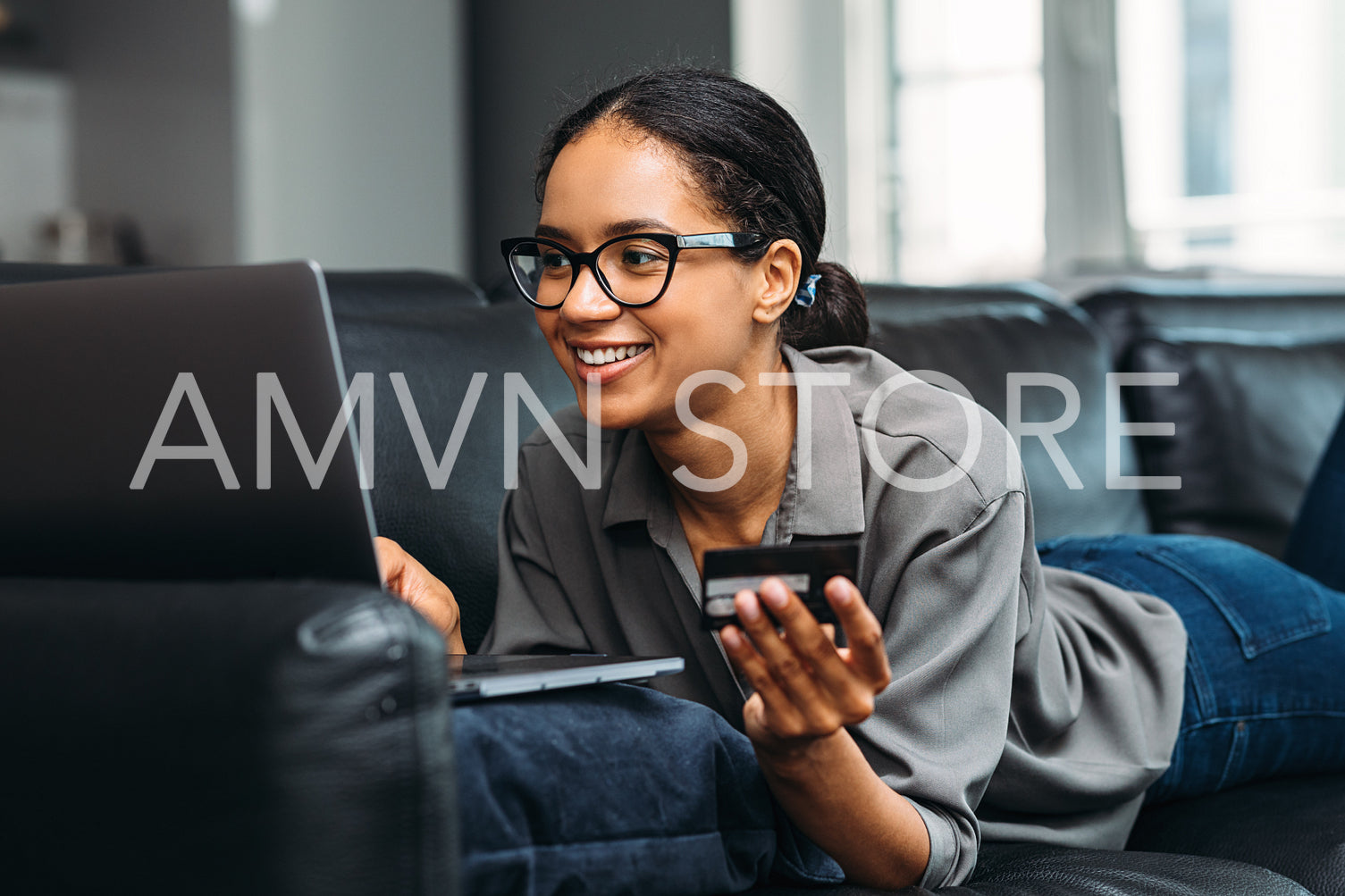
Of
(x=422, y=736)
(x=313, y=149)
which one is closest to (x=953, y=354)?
(x=422, y=736)

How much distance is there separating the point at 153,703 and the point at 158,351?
21 centimetres

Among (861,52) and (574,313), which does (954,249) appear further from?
(574,313)

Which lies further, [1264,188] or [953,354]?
[1264,188]

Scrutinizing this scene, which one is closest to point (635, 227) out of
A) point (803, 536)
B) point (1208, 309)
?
point (803, 536)

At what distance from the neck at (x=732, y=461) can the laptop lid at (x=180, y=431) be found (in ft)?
1.28

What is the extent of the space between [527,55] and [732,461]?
8.85 ft

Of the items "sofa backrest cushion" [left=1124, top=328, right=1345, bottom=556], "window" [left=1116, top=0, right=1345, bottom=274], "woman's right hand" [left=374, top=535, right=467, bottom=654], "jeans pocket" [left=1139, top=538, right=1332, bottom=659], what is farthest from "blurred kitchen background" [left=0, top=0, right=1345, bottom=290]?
"woman's right hand" [left=374, top=535, right=467, bottom=654]

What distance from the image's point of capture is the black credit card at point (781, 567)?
0.67 m

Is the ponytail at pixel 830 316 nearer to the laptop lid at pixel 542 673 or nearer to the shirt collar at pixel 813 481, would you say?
the shirt collar at pixel 813 481

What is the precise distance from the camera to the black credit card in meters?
0.67

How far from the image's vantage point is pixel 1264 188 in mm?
3000

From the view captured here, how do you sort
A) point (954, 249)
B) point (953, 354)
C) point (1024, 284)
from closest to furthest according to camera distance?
point (953, 354)
point (1024, 284)
point (954, 249)

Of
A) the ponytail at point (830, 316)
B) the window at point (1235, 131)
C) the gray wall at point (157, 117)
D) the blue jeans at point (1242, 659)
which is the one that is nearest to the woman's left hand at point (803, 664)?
the ponytail at point (830, 316)

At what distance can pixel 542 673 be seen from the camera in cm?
75
